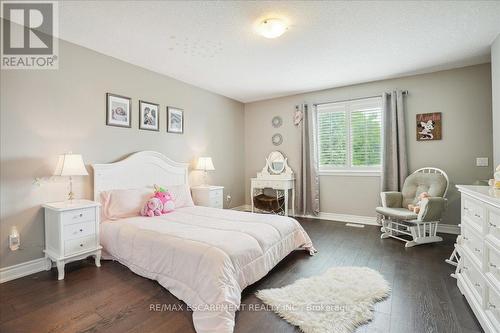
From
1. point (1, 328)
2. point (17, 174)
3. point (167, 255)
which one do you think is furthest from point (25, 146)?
point (167, 255)

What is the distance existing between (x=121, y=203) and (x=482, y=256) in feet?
11.4

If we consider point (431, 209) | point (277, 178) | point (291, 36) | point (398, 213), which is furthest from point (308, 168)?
point (291, 36)

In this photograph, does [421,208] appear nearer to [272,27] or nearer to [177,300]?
[272,27]

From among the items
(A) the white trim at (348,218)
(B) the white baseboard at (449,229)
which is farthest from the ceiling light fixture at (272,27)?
(B) the white baseboard at (449,229)

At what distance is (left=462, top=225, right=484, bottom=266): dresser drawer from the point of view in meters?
1.81

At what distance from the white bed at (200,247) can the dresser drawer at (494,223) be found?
1656mm

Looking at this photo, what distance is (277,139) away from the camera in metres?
5.45

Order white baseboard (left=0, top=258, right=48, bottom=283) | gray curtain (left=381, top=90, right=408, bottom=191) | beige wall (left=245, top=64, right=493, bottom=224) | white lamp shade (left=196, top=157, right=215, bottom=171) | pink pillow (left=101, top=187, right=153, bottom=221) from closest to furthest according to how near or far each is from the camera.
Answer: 1. white baseboard (left=0, top=258, right=48, bottom=283)
2. pink pillow (left=101, top=187, right=153, bottom=221)
3. beige wall (left=245, top=64, right=493, bottom=224)
4. gray curtain (left=381, top=90, right=408, bottom=191)
5. white lamp shade (left=196, top=157, right=215, bottom=171)

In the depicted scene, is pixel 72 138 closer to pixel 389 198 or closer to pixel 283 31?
pixel 283 31

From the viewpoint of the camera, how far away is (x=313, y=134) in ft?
16.2

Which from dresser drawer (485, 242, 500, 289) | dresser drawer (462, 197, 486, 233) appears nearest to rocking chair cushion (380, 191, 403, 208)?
dresser drawer (462, 197, 486, 233)

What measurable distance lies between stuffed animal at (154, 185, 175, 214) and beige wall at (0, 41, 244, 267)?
2.43 feet

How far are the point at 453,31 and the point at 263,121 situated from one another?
11.6 feet

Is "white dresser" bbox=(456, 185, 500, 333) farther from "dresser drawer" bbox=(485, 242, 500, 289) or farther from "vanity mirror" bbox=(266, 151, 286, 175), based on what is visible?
"vanity mirror" bbox=(266, 151, 286, 175)
